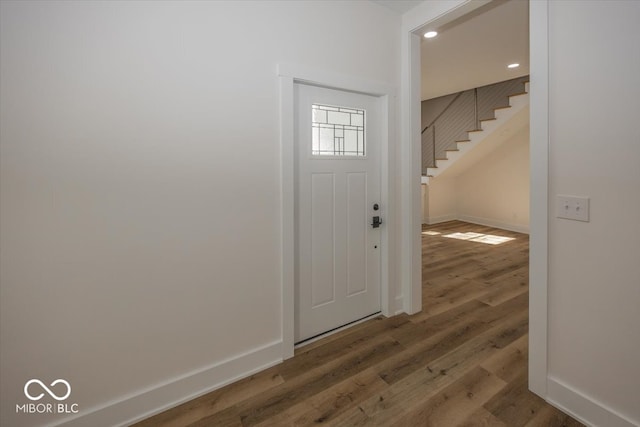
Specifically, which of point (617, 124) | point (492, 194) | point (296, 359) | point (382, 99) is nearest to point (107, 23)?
point (382, 99)

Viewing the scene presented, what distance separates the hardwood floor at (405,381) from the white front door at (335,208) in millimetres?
269

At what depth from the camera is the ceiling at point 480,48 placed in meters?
3.21

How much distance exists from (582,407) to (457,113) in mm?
6650

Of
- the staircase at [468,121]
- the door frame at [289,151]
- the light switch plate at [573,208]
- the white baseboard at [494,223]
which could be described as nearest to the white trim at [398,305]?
the door frame at [289,151]

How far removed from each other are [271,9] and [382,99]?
45.6 inches

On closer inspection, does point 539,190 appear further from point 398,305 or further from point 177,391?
point 177,391

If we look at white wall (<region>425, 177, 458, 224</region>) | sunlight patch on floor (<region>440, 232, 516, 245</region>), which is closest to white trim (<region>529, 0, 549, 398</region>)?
sunlight patch on floor (<region>440, 232, 516, 245</region>)

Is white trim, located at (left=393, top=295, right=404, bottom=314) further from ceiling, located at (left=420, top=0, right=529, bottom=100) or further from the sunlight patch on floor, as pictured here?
the sunlight patch on floor

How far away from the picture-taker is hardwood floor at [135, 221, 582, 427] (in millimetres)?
1703

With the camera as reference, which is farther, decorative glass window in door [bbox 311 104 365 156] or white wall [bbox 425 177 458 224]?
white wall [bbox 425 177 458 224]

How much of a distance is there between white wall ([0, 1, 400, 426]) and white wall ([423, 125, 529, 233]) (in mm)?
5925

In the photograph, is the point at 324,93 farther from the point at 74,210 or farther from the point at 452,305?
the point at 452,305

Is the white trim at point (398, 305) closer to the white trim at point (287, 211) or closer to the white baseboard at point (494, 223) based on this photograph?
the white trim at point (287, 211)

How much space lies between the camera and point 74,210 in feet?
4.99
